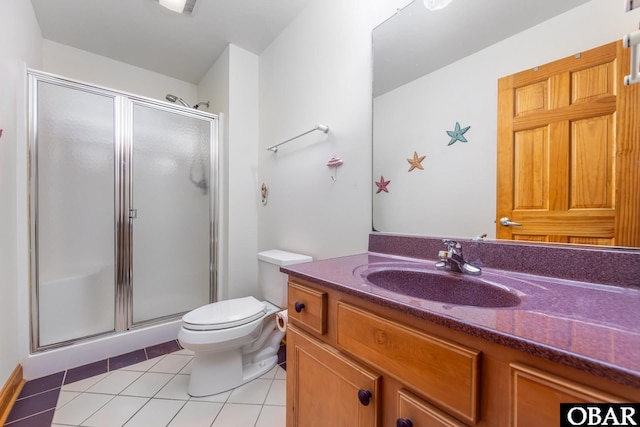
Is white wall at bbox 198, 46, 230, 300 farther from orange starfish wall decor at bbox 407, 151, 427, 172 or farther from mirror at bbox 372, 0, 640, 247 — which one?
orange starfish wall decor at bbox 407, 151, 427, 172

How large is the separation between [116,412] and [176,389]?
26cm

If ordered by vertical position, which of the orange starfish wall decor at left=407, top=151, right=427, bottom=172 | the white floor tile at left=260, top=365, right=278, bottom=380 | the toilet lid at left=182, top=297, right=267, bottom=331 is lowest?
the white floor tile at left=260, top=365, right=278, bottom=380

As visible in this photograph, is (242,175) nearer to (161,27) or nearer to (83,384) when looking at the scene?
(161,27)

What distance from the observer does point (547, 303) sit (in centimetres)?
56

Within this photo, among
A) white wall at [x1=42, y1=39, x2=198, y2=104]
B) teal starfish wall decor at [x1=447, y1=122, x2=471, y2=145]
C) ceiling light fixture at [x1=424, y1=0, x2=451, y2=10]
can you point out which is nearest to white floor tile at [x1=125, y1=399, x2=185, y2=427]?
teal starfish wall decor at [x1=447, y1=122, x2=471, y2=145]

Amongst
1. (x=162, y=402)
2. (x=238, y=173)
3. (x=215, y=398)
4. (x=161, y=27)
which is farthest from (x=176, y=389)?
(x=161, y=27)

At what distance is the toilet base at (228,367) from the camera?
4.53 ft

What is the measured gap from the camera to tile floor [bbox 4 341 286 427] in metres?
1.20

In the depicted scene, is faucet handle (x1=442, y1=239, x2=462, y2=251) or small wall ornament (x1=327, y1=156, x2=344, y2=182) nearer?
faucet handle (x1=442, y1=239, x2=462, y2=251)

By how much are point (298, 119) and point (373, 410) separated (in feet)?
5.45

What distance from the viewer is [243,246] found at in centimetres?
220

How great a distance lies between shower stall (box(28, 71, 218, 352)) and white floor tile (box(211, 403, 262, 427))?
1.09 m

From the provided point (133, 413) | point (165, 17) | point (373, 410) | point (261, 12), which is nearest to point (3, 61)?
point (165, 17)

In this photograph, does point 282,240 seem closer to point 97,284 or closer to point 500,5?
point 97,284
